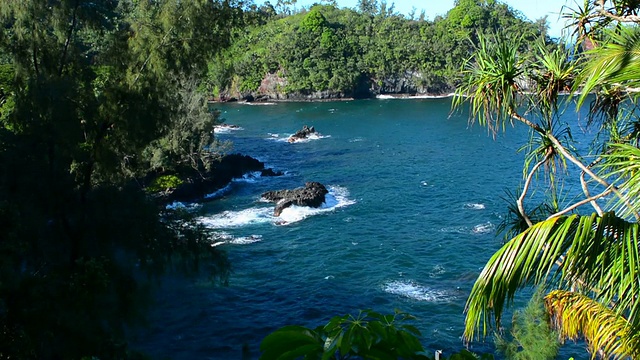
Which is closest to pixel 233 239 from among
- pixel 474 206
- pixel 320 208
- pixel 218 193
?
pixel 320 208

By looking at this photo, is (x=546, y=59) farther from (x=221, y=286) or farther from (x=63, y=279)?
(x=221, y=286)

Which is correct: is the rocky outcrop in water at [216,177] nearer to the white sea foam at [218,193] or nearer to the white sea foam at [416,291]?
the white sea foam at [218,193]

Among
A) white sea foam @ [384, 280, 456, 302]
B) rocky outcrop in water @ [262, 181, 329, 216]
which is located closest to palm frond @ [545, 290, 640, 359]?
white sea foam @ [384, 280, 456, 302]

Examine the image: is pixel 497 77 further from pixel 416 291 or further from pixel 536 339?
pixel 416 291

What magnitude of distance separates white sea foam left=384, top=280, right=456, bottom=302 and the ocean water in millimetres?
71

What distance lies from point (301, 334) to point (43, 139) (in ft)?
37.1

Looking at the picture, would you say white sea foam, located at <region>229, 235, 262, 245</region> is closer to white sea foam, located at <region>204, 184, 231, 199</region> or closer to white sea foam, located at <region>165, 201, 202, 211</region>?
white sea foam, located at <region>165, 201, 202, 211</region>

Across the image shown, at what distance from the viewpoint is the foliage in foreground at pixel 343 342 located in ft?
10.2

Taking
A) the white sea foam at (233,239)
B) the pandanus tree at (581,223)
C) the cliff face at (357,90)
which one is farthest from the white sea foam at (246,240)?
the cliff face at (357,90)

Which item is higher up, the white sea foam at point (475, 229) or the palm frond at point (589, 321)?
the palm frond at point (589, 321)

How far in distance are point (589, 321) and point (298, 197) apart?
2740 cm

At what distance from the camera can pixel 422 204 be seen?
1252 inches

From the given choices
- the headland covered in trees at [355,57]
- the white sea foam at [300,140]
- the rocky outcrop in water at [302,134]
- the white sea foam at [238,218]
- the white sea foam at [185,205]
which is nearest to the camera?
the white sea foam at [238,218]

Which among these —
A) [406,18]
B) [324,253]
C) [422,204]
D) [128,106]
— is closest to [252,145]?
[422,204]
